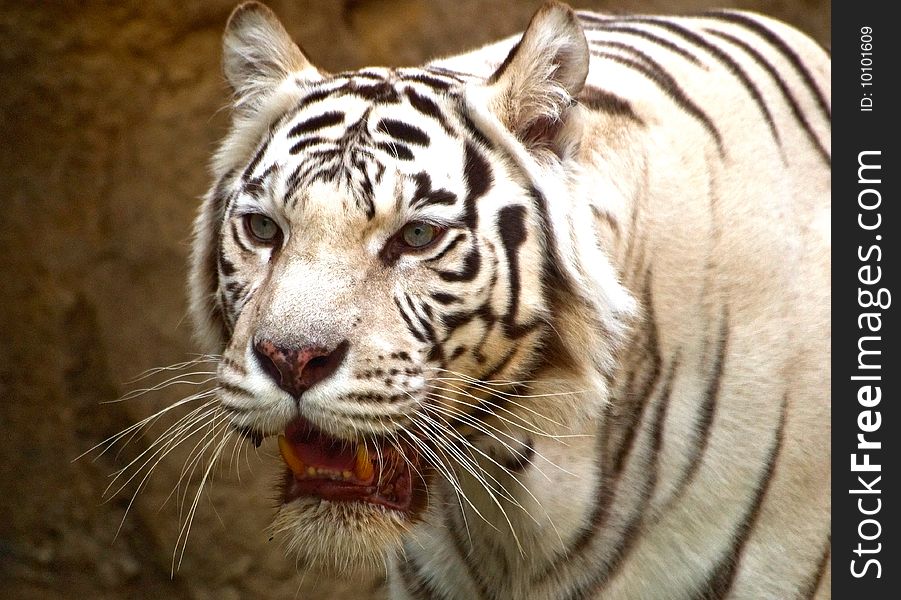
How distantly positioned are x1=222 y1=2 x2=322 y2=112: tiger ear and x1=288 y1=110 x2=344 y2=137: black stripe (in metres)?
0.14

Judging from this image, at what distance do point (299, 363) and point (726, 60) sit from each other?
116 cm

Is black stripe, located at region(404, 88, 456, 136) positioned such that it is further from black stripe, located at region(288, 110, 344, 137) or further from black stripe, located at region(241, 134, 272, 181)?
black stripe, located at region(241, 134, 272, 181)

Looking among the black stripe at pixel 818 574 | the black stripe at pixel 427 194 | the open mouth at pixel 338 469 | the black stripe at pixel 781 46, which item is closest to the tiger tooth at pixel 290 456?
the open mouth at pixel 338 469

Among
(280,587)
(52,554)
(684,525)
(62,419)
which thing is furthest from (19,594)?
(684,525)

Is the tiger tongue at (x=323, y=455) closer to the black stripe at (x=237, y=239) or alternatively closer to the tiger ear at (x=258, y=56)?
the black stripe at (x=237, y=239)

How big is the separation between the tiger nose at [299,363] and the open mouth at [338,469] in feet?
0.44

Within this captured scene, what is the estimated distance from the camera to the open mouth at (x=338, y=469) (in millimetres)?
1611

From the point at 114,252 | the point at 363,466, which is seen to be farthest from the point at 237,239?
the point at 114,252

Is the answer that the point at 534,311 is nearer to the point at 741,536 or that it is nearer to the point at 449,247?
the point at 449,247

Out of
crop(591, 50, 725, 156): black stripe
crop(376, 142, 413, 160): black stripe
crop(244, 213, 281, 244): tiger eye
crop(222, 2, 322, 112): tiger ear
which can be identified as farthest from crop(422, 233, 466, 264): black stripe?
crop(591, 50, 725, 156): black stripe

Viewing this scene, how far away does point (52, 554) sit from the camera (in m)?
3.33

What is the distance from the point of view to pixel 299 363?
1.46m

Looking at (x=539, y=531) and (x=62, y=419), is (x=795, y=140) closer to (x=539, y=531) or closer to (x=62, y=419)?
(x=539, y=531)

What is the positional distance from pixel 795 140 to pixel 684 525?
754 mm
